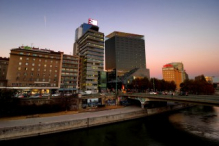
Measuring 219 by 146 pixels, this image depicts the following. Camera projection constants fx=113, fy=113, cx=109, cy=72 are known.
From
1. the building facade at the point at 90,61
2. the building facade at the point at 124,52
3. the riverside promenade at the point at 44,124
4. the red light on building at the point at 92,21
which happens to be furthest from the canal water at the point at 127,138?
the building facade at the point at 124,52

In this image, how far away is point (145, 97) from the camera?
44188 millimetres

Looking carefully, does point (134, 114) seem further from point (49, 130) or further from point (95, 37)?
point (95, 37)

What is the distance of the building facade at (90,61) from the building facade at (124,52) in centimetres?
5525

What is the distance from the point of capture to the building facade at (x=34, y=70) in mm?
69312

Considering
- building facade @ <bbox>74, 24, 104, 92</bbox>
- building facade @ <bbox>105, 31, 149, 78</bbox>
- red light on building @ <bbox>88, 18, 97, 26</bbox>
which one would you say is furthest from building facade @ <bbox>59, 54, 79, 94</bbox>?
building facade @ <bbox>105, 31, 149, 78</bbox>

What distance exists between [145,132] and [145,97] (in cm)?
1793

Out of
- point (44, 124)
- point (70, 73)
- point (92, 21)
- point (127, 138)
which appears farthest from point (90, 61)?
point (127, 138)

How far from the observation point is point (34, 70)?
74.9 meters

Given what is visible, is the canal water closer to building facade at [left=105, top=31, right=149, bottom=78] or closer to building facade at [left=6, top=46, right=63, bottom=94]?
building facade at [left=6, top=46, right=63, bottom=94]

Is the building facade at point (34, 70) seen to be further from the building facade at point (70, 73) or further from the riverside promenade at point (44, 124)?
the riverside promenade at point (44, 124)

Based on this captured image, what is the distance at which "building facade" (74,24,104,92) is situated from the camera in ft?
325

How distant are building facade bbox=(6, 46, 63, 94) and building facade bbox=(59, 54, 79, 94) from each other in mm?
4043

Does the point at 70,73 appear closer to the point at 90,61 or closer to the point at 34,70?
the point at 90,61

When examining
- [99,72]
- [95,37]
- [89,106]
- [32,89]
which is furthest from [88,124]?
[95,37]
